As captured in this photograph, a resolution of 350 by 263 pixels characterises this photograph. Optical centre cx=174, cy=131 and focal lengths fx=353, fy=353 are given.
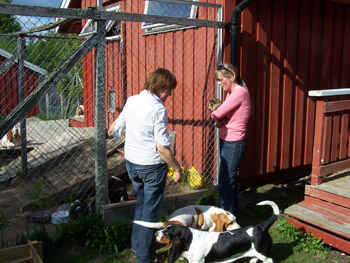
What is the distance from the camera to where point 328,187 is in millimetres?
4113

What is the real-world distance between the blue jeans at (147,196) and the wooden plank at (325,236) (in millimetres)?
1769

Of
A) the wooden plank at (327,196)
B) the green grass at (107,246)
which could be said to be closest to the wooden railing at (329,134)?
the wooden plank at (327,196)

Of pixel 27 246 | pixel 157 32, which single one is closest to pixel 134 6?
pixel 157 32

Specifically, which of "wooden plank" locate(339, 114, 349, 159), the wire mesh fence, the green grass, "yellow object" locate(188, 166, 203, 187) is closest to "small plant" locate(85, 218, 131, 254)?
the green grass

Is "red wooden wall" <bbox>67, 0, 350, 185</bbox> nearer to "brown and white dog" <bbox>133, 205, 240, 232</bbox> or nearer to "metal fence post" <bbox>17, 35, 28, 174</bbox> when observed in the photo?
"brown and white dog" <bbox>133, 205, 240, 232</bbox>

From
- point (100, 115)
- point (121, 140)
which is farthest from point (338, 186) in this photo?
point (121, 140)

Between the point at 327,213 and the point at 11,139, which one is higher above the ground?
the point at 327,213

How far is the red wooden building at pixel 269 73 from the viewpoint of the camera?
4.99 metres

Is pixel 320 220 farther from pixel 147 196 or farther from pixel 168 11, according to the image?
pixel 168 11

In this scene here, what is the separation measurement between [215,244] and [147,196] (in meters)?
0.72

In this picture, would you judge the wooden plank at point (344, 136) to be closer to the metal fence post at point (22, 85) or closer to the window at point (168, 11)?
the window at point (168, 11)

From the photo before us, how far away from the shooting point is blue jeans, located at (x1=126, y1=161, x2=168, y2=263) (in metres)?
3.00

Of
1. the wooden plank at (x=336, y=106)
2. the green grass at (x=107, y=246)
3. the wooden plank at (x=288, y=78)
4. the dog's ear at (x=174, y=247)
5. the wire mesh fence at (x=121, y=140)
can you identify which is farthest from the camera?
the wooden plank at (x=288, y=78)

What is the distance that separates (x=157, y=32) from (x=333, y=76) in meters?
3.19
